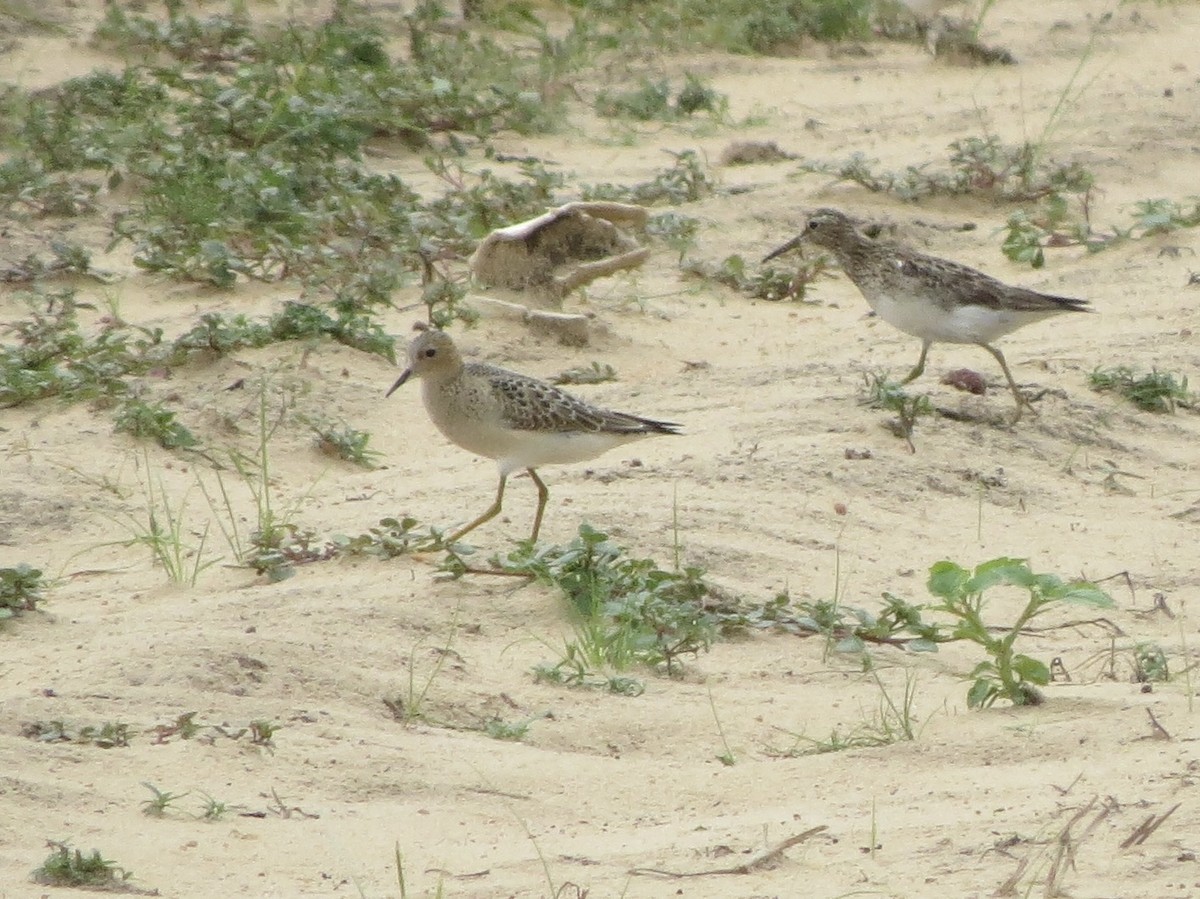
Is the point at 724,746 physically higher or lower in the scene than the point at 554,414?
lower

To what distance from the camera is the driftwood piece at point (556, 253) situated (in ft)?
30.1

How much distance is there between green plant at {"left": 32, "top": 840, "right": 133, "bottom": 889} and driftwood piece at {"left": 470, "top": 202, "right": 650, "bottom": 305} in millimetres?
5307

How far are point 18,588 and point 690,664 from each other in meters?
1.93

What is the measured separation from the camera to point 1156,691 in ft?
17.1

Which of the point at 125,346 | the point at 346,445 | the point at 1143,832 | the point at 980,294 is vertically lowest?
the point at 346,445

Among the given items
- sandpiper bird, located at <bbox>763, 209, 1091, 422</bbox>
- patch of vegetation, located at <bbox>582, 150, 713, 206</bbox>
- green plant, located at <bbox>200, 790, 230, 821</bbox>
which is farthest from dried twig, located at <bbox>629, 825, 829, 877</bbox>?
patch of vegetation, located at <bbox>582, 150, 713, 206</bbox>

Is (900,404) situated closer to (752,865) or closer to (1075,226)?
(1075,226)

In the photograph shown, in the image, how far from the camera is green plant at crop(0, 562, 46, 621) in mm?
5797

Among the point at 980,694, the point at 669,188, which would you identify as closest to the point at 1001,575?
the point at 980,694

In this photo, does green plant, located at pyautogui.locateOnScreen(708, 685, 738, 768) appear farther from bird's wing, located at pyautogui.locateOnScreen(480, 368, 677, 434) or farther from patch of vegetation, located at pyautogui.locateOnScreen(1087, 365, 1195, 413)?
patch of vegetation, located at pyautogui.locateOnScreen(1087, 365, 1195, 413)

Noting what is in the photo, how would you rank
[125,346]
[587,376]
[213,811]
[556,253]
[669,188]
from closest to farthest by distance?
[213,811], [125,346], [587,376], [556,253], [669,188]

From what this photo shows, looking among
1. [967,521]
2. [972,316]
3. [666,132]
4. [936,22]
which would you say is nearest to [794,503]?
[967,521]

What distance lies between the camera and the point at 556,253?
30.7 ft

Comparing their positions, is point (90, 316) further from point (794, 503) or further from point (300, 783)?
point (300, 783)
